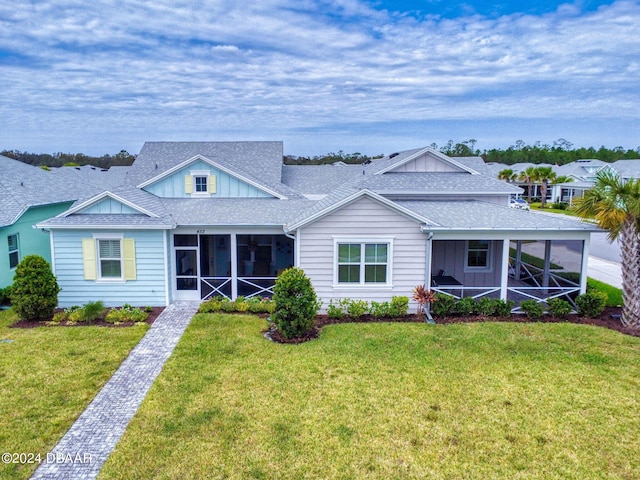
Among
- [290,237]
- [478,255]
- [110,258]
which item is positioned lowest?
[478,255]

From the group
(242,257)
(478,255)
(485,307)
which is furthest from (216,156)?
(485,307)

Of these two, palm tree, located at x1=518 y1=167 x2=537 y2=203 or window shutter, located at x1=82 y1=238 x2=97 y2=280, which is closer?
window shutter, located at x1=82 y1=238 x2=97 y2=280

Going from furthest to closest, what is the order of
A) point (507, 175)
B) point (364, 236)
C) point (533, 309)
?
point (507, 175)
point (364, 236)
point (533, 309)

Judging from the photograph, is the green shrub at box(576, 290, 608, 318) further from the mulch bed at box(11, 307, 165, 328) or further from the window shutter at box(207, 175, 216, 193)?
the window shutter at box(207, 175, 216, 193)

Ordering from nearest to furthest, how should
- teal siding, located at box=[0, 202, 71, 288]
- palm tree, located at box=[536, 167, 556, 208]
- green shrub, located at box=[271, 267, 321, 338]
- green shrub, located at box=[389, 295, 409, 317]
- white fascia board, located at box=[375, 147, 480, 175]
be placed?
green shrub, located at box=[271, 267, 321, 338], green shrub, located at box=[389, 295, 409, 317], teal siding, located at box=[0, 202, 71, 288], white fascia board, located at box=[375, 147, 480, 175], palm tree, located at box=[536, 167, 556, 208]

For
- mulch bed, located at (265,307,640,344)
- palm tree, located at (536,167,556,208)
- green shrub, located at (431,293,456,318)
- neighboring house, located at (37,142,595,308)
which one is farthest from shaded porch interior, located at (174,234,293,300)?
palm tree, located at (536,167,556,208)

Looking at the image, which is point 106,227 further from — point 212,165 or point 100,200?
point 212,165

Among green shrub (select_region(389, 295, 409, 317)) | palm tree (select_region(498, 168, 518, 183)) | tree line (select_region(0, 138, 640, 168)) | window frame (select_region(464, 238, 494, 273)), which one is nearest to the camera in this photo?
green shrub (select_region(389, 295, 409, 317))

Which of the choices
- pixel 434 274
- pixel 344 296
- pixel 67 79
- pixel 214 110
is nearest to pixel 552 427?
pixel 344 296
